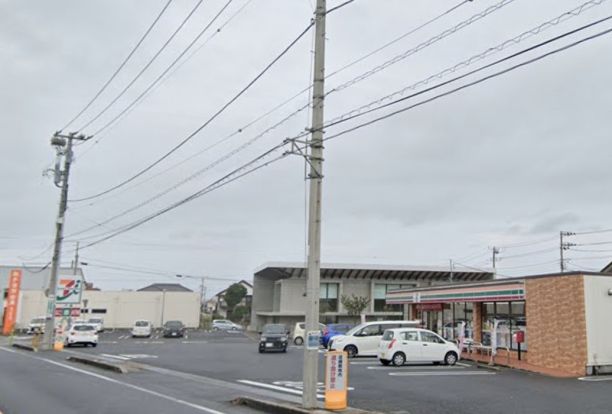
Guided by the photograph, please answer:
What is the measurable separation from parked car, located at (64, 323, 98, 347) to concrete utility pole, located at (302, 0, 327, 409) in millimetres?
27980

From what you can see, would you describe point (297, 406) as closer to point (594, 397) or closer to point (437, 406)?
point (437, 406)

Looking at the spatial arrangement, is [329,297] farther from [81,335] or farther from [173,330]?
[81,335]

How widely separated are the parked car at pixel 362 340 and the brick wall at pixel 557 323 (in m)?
7.12

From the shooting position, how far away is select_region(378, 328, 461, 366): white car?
23031mm

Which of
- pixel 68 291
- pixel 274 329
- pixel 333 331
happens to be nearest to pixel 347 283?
pixel 333 331

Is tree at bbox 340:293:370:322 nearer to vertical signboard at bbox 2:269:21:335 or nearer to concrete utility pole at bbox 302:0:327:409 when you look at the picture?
vertical signboard at bbox 2:269:21:335

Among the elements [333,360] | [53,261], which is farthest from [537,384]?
[53,261]

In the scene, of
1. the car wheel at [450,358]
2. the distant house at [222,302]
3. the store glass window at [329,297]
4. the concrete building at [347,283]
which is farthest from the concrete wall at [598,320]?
the distant house at [222,302]

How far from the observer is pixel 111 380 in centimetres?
1708

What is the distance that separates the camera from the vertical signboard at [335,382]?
11.4m

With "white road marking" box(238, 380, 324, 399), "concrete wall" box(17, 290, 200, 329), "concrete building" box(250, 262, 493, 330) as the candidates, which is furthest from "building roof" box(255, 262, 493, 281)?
"white road marking" box(238, 380, 324, 399)

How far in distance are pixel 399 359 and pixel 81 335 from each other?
2221 cm

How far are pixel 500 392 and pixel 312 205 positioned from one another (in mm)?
7624

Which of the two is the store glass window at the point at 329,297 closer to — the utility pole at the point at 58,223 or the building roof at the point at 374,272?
the building roof at the point at 374,272
